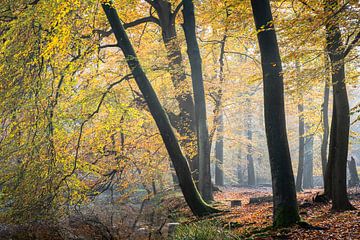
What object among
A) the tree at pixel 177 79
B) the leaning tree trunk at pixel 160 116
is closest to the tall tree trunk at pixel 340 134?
the leaning tree trunk at pixel 160 116

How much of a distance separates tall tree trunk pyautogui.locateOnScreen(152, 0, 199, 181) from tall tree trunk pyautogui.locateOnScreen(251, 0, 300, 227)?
18.8 feet

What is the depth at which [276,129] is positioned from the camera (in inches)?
277

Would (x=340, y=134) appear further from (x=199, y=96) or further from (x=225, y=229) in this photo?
(x=199, y=96)

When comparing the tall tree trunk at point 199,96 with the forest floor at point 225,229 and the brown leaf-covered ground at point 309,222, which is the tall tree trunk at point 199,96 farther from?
the brown leaf-covered ground at point 309,222

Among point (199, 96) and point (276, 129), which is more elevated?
point (199, 96)

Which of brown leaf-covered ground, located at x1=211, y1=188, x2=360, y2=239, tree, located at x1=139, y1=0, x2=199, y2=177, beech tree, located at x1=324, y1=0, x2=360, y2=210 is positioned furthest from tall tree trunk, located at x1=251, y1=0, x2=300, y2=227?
tree, located at x1=139, y1=0, x2=199, y2=177

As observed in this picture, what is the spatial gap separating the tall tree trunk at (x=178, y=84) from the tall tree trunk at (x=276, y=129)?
574 cm

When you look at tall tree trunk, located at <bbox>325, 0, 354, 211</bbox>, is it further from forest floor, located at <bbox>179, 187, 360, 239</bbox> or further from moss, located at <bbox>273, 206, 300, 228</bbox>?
moss, located at <bbox>273, 206, 300, 228</bbox>

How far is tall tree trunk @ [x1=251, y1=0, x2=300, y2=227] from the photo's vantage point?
6.98m

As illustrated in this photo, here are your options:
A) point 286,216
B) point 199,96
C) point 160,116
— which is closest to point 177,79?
point 199,96

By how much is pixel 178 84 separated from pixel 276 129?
6.43 metres

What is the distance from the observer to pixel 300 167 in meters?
18.8

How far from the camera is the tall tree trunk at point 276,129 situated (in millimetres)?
6977

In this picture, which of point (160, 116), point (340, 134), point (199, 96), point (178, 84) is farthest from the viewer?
point (178, 84)
